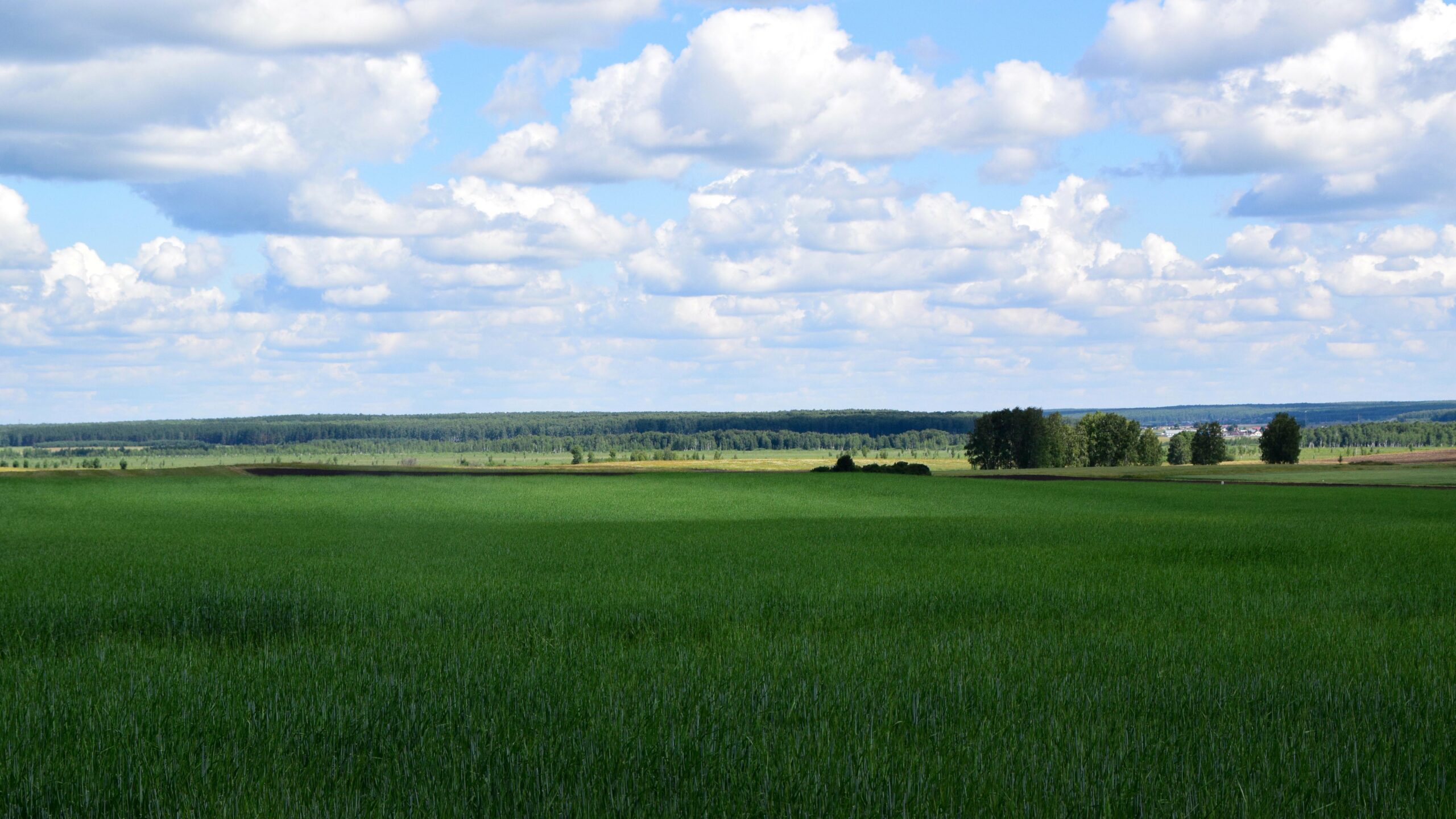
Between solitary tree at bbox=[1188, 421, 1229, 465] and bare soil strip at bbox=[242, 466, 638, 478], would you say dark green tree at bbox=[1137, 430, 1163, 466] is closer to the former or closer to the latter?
solitary tree at bbox=[1188, 421, 1229, 465]

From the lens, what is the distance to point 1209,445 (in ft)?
516

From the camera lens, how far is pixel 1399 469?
93.2 meters

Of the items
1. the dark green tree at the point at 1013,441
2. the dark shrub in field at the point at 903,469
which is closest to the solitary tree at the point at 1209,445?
the dark green tree at the point at 1013,441

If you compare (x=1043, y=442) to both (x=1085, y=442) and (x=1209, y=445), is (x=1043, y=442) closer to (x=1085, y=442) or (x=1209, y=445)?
(x=1085, y=442)

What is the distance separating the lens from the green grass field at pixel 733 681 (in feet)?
24.1

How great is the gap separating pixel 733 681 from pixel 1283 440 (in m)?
143

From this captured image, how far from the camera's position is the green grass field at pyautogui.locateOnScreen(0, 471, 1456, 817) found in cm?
736

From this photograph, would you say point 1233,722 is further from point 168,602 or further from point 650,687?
point 168,602

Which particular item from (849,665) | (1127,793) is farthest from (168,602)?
(1127,793)

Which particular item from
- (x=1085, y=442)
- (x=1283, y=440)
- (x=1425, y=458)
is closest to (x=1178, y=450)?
(x=1085, y=442)

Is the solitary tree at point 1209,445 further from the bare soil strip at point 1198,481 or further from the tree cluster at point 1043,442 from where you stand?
the bare soil strip at point 1198,481

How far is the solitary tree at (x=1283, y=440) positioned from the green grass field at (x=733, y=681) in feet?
388

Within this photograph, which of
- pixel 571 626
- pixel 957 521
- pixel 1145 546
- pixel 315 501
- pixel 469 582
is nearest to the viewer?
pixel 571 626

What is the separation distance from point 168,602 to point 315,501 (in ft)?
150
